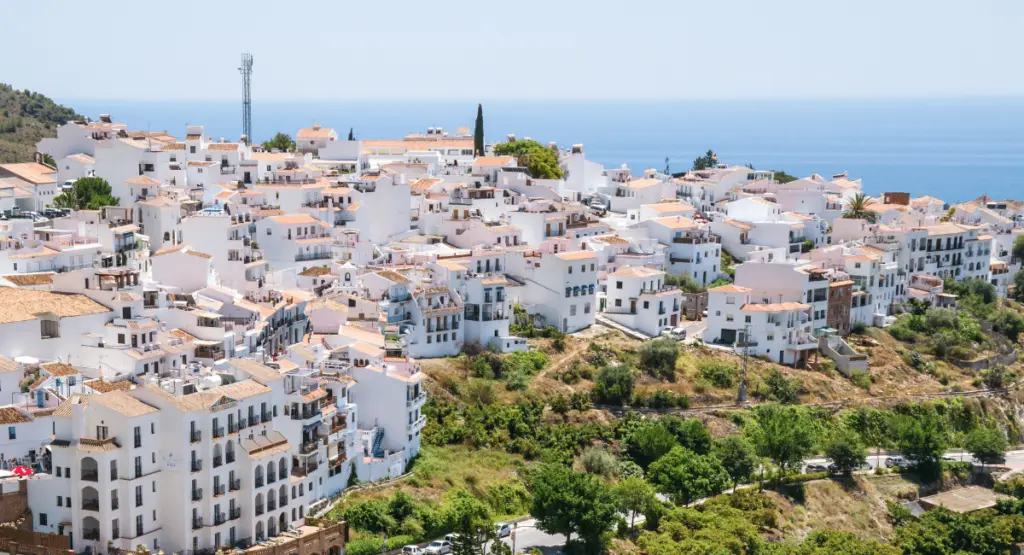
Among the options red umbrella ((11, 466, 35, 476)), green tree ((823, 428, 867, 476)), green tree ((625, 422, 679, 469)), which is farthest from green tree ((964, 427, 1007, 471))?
red umbrella ((11, 466, 35, 476))

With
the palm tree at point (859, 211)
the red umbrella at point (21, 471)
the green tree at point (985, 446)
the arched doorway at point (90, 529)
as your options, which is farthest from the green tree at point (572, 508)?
the palm tree at point (859, 211)

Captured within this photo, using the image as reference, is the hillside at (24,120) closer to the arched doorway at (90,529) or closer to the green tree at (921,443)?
the arched doorway at (90,529)

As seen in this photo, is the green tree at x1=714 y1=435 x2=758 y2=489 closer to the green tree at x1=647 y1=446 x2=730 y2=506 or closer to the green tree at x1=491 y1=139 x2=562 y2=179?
the green tree at x1=647 y1=446 x2=730 y2=506

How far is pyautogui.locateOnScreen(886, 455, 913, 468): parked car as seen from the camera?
45.6 m

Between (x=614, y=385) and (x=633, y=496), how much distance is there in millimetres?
7260

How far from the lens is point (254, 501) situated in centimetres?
3156

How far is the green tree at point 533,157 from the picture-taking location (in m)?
63.1

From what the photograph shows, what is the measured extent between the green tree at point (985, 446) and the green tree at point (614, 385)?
11420 millimetres

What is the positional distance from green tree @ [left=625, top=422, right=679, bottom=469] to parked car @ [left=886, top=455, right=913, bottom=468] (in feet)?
25.9

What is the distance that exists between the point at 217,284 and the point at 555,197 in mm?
19989

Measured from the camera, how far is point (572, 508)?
117 feet

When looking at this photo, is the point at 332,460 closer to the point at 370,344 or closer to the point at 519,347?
the point at 370,344

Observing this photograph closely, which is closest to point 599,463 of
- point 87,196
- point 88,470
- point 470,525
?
point 470,525

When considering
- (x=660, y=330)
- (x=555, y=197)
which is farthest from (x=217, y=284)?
(x=555, y=197)
